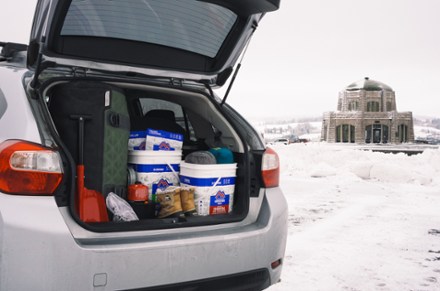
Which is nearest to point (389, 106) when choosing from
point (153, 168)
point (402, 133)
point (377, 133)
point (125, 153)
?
point (402, 133)

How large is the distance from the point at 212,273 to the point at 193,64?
165cm

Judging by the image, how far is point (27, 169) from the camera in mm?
2031

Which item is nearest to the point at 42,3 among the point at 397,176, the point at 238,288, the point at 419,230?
the point at 238,288

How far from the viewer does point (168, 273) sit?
2.21 meters

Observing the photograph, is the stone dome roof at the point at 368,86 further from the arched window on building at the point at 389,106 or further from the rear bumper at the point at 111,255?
the rear bumper at the point at 111,255

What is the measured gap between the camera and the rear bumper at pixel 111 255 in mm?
1900

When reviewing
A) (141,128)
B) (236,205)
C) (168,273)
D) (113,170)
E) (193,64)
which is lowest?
(168,273)

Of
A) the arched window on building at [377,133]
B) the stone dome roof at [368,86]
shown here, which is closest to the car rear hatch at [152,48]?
the arched window on building at [377,133]

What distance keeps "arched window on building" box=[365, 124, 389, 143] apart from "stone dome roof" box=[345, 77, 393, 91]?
577 centimetres

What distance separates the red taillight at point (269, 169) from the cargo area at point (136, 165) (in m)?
0.14

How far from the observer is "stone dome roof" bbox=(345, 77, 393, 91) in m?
62.8

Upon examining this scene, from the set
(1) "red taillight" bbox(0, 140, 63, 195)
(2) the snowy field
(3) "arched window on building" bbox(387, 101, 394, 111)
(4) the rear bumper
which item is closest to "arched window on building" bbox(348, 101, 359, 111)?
(3) "arched window on building" bbox(387, 101, 394, 111)

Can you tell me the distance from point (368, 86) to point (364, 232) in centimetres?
6189

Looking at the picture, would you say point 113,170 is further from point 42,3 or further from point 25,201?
point 42,3
